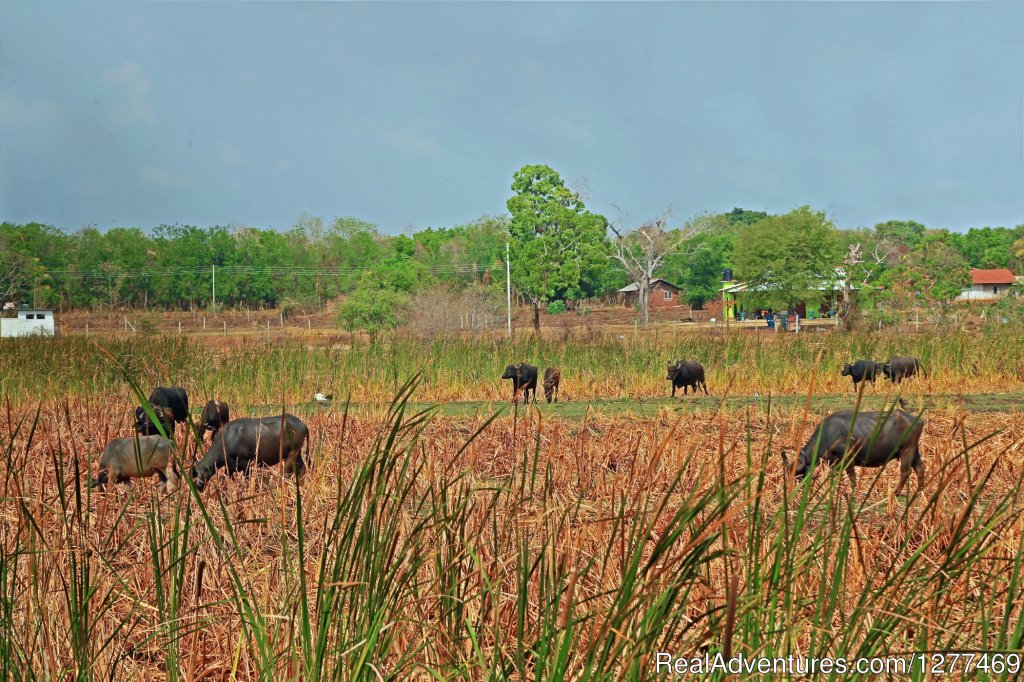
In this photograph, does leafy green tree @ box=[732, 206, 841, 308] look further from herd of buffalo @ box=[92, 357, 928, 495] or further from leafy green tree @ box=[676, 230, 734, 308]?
herd of buffalo @ box=[92, 357, 928, 495]

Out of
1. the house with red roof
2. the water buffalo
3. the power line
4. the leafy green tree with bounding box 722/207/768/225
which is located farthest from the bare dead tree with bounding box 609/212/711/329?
the leafy green tree with bounding box 722/207/768/225

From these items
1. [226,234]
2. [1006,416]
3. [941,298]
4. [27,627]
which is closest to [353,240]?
[226,234]

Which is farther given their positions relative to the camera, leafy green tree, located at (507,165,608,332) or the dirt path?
leafy green tree, located at (507,165,608,332)

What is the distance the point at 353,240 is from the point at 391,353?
60.5 m

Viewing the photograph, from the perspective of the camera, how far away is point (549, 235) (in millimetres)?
47094

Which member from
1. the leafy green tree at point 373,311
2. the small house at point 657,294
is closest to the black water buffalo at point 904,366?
the leafy green tree at point 373,311

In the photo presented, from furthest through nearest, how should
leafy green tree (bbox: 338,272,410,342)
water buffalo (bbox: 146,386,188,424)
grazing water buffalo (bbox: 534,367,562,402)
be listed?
leafy green tree (bbox: 338,272,410,342)
grazing water buffalo (bbox: 534,367,562,402)
water buffalo (bbox: 146,386,188,424)

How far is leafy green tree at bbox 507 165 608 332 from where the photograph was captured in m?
46.3

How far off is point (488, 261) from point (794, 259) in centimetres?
3130

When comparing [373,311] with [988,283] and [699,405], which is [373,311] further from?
[988,283]

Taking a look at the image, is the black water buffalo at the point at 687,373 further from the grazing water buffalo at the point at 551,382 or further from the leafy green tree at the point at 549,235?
the leafy green tree at the point at 549,235

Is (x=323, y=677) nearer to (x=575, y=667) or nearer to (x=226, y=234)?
(x=575, y=667)

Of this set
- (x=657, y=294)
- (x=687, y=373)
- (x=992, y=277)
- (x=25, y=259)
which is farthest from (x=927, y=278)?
(x=25, y=259)

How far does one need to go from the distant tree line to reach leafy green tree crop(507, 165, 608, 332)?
0.07 m
